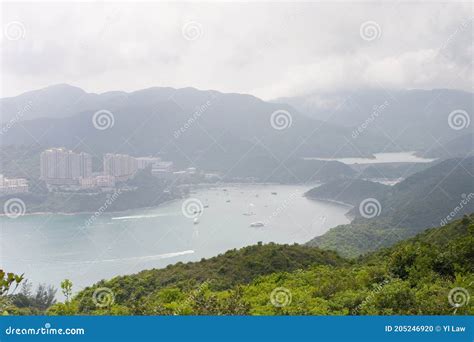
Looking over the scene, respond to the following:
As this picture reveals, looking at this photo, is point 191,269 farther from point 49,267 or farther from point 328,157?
point 328,157

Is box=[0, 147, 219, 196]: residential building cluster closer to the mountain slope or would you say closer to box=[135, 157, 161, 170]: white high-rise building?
box=[135, 157, 161, 170]: white high-rise building

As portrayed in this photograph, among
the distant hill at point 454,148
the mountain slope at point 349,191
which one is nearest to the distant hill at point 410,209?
the mountain slope at point 349,191

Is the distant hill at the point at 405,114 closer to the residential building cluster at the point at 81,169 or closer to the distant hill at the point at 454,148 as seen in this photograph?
the distant hill at the point at 454,148

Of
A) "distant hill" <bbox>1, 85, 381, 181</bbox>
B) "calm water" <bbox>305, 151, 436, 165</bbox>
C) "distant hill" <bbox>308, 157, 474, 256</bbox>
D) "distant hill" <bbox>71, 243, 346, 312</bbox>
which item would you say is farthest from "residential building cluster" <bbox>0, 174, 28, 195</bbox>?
"calm water" <bbox>305, 151, 436, 165</bbox>

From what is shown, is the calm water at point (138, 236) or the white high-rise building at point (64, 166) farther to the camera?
the calm water at point (138, 236)

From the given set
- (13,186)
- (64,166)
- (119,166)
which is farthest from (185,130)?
(13,186)
